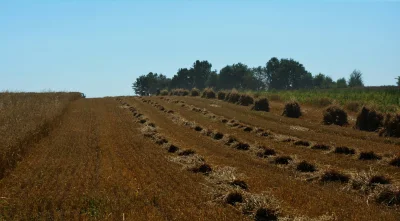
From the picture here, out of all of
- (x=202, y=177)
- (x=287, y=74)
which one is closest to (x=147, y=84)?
(x=287, y=74)

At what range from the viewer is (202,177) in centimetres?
1189

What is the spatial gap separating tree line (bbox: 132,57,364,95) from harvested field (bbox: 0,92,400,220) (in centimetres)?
10676

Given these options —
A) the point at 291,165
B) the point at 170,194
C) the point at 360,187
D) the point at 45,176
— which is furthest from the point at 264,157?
the point at 45,176

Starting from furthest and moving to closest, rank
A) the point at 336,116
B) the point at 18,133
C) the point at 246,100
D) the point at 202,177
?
the point at 246,100, the point at 336,116, the point at 18,133, the point at 202,177

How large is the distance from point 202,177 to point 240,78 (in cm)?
11662

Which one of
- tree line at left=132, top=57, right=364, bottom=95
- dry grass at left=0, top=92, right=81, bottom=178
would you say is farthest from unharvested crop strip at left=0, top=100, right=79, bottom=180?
tree line at left=132, top=57, right=364, bottom=95

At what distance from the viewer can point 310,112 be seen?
31156mm

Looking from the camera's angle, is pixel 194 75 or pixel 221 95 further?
pixel 194 75

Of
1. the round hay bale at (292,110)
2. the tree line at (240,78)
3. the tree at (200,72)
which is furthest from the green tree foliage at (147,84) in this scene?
the round hay bale at (292,110)

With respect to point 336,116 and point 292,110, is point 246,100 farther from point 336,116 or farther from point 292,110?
point 336,116

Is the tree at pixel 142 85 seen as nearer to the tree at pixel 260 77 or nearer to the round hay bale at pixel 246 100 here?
the tree at pixel 260 77

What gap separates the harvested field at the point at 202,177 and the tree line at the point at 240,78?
107 m

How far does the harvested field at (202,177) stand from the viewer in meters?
8.83

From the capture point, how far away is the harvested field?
8828 millimetres
